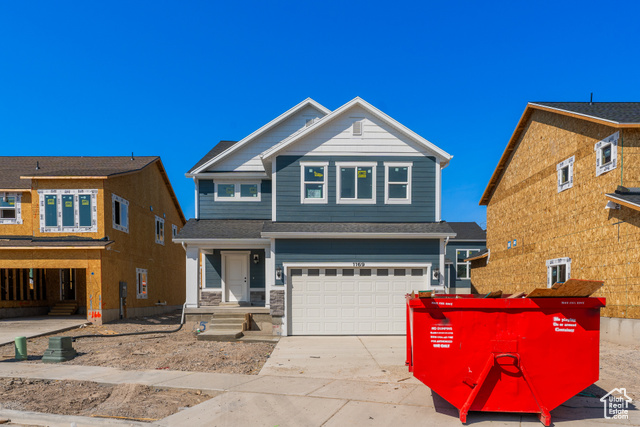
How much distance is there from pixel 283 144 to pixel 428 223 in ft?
18.6

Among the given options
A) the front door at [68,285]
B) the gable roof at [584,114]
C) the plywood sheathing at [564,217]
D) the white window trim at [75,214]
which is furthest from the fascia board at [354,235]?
the front door at [68,285]

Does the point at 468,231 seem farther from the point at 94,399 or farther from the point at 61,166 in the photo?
the point at 94,399

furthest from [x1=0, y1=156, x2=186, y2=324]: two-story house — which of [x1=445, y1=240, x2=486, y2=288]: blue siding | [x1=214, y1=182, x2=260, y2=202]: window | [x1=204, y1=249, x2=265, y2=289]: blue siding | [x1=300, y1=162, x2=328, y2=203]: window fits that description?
[x1=445, y1=240, x2=486, y2=288]: blue siding

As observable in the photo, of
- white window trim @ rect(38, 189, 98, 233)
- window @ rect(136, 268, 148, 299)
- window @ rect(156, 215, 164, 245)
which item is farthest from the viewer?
window @ rect(156, 215, 164, 245)

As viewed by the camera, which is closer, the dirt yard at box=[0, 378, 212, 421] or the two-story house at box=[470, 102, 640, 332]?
the dirt yard at box=[0, 378, 212, 421]

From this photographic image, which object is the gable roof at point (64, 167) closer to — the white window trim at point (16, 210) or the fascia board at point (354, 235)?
the white window trim at point (16, 210)

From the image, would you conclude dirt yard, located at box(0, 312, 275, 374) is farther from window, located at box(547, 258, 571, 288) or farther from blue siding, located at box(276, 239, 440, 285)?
window, located at box(547, 258, 571, 288)

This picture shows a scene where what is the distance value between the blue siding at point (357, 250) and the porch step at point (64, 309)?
15029 millimetres

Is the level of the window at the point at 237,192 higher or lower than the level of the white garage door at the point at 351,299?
higher

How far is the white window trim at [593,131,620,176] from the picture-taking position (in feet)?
44.3

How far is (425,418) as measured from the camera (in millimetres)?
6387

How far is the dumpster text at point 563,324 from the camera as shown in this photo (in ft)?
20.6

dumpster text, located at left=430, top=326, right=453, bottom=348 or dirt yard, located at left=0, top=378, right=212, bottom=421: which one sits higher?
dumpster text, located at left=430, top=326, right=453, bottom=348

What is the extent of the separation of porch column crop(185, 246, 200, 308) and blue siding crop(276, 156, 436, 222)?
342 cm
